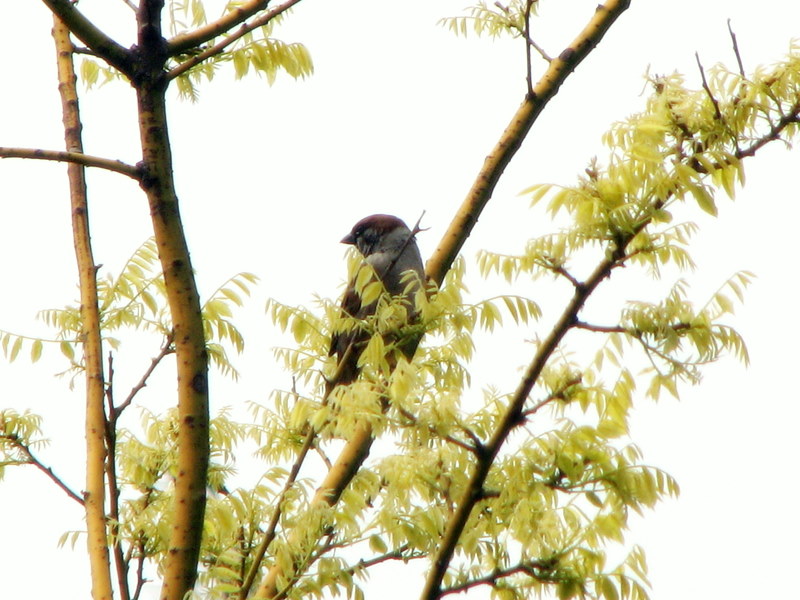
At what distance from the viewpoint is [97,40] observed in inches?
106

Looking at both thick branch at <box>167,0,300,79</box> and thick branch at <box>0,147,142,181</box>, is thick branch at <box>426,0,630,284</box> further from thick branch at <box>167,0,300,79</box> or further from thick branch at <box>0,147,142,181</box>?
thick branch at <box>0,147,142,181</box>

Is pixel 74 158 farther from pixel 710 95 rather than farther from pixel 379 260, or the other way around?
pixel 379 260

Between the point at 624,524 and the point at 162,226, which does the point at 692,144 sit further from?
the point at 162,226

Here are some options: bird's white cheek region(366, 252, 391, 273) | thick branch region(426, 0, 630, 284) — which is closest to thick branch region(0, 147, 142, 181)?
thick branch region(426, 0, 630, 284)

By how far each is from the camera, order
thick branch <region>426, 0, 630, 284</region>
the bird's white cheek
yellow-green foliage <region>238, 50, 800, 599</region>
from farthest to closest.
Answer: the bird's white cheek
thick branch <region>426, 0, 630, 284</region>
yellow-green foliage <region>238, 50, 800, 599</region>

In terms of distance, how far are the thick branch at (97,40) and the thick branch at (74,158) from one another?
255 millimetres

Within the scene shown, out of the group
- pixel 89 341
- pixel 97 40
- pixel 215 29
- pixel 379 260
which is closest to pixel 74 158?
pixel 97 40

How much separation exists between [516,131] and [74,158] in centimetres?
160

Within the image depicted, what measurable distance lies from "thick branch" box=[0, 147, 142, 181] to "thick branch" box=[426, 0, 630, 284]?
133cm

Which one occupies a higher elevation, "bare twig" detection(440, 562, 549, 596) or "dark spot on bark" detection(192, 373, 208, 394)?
"dark spot on bark" detection(192, 373, 208, 394)

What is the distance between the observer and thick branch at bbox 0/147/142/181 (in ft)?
8.40

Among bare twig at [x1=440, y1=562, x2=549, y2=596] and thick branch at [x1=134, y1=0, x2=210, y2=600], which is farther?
thick branch at [x1=134, y1=0, x2=210, y2=600]

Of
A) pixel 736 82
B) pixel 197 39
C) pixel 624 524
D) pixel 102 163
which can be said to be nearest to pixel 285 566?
pixel 624 524

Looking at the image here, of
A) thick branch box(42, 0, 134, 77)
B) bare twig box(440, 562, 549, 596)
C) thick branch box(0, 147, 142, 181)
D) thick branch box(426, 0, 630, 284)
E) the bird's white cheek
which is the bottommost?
bare twig box(440, 562, 549, 596)
